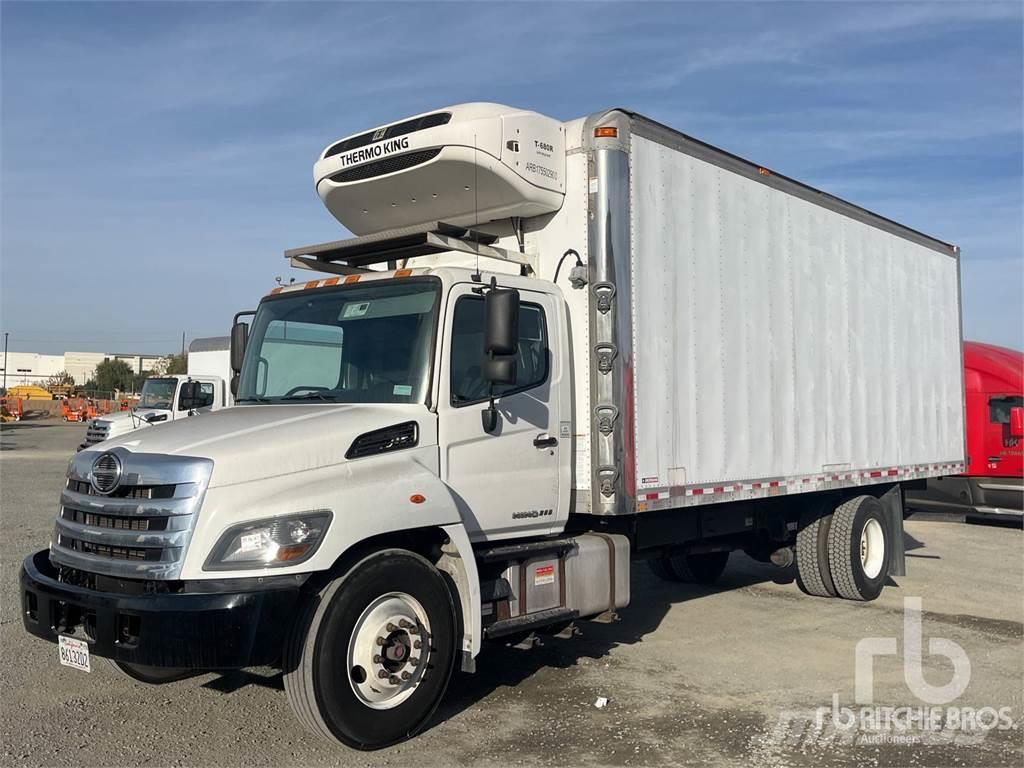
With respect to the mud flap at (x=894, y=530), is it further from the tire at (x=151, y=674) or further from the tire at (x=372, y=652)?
the tire at (x=151, y=674)

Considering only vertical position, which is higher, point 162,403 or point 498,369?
point 162,403

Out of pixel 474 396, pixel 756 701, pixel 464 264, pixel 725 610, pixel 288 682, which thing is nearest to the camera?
pixel 288 682

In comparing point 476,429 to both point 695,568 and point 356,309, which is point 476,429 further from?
point 695,568

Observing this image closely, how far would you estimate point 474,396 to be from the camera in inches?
227

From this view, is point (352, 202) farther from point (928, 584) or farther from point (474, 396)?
point (928, 584)

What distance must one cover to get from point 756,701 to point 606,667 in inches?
46.7

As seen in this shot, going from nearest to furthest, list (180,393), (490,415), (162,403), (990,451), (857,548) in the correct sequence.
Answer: (490,415), (857,548), (990,451), (180,393), (162,403)

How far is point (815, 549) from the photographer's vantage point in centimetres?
948

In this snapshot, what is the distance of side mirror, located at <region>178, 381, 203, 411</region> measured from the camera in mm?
17812

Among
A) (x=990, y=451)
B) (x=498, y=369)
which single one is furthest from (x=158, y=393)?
(x=498, y=369)

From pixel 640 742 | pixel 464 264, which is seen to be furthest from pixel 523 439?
pixel 640 742

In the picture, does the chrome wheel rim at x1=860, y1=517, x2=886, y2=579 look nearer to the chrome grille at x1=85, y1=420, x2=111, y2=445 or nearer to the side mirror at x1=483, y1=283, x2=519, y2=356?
the side mirror at x1=483, y1=283, x2=519, y2=356

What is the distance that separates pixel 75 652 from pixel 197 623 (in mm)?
845

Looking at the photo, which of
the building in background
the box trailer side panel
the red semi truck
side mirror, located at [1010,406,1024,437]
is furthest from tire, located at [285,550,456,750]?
the building in background
